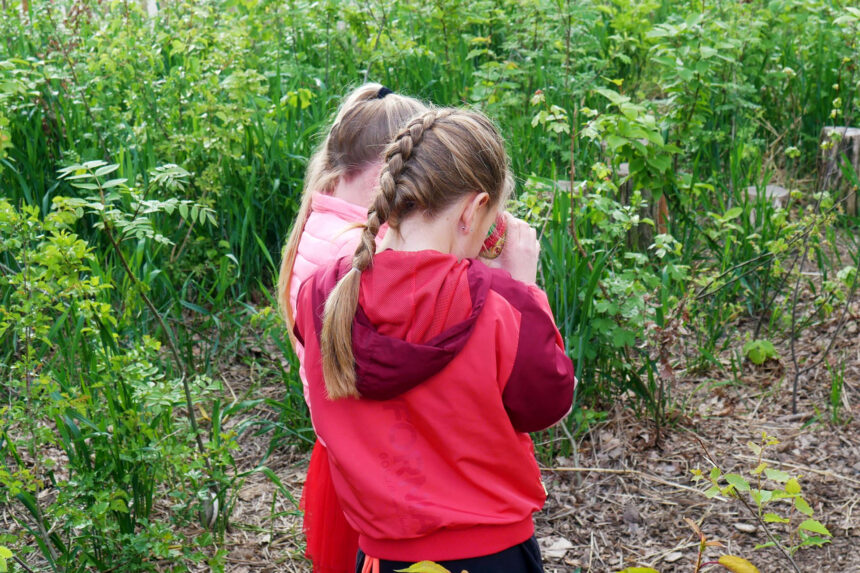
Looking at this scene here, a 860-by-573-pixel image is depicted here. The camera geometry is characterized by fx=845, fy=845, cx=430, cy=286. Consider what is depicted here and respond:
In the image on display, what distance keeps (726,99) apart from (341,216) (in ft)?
9.84

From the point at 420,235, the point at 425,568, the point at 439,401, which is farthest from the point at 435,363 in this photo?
the point at 425,568

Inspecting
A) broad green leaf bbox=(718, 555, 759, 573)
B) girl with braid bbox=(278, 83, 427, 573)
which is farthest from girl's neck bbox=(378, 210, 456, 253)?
broad green leaf bbox=(718, 555, 759, 573)

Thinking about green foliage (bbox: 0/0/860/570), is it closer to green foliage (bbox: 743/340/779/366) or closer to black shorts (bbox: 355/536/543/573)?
green foliage (bbox: 743/340/779/366)

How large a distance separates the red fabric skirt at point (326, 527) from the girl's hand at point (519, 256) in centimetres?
67

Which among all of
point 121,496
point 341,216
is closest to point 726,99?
point 341,216

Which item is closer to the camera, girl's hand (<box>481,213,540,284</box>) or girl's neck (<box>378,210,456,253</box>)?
girl's neck (<box>378,210,456,253</box>)

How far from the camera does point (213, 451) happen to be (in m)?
2.32

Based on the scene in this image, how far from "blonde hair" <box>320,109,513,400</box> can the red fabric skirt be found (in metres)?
0.63

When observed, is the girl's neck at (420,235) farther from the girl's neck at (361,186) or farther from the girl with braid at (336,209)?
the girl's neck at (361,186)

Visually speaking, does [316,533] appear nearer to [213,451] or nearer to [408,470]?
[213,451]

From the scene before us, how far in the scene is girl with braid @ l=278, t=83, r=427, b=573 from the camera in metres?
1.84

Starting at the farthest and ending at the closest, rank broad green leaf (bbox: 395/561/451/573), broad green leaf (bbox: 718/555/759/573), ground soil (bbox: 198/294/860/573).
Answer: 1. ground soil (bbox: 198/294/860/573)
2. broad green leaf (bbox: 718/555/759/573)
3. broad green leaf (bbox: 395/561/451/573)

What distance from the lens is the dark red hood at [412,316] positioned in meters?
1.36

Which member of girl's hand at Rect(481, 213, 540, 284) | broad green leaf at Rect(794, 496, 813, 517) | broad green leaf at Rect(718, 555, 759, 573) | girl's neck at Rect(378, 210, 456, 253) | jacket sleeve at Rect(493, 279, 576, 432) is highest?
girl's neck at Rect(378, 210, 456, 253)
